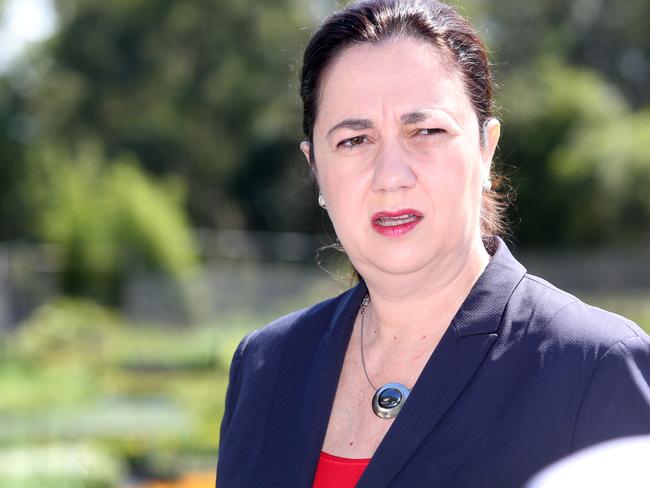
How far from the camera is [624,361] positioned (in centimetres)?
138

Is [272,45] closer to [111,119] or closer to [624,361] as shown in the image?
[111,119]

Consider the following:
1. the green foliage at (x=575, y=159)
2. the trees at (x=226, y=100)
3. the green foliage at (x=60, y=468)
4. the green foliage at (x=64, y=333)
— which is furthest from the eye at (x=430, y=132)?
the trees at (x=226, y=100)

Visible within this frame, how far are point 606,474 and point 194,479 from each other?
7.15m

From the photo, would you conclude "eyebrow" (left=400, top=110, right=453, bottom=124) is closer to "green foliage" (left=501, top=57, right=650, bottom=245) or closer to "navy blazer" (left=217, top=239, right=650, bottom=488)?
"navy blazer" (left=217, top=239, right=650, bottom=488)

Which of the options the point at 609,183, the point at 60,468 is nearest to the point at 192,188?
the point at 609,183

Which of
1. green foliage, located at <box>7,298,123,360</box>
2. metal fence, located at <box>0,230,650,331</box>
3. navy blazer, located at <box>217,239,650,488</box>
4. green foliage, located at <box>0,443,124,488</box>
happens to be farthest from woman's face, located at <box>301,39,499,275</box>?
metal fence, located at <box>0,230,650,331</box>

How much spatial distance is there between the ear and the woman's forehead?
0.27ft

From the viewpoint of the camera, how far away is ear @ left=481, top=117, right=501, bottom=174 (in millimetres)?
1672

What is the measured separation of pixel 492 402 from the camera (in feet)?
4.86

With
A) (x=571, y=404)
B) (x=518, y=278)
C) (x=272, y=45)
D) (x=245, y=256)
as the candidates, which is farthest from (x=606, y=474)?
(x=272, y=45)

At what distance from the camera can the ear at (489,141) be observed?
1.67 m

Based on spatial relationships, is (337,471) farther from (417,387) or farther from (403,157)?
(403,157)

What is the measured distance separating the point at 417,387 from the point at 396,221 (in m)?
0.27

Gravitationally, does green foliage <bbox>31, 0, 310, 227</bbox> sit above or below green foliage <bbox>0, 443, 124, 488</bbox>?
above
